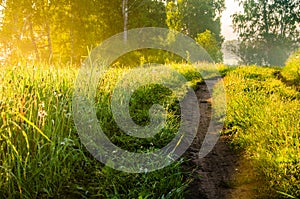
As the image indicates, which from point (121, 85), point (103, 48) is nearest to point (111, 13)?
point (103, 48)

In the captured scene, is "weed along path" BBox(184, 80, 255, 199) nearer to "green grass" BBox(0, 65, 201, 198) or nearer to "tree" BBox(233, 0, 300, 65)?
"green grass" BBox(0, 65, 201, 198)

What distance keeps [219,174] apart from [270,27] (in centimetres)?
5746

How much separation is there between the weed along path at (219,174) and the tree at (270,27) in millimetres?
53807

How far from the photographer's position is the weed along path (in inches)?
153

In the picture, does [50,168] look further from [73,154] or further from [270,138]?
[270,138]

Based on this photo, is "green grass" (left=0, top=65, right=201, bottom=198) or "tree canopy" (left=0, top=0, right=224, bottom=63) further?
"tree canopy" (left=0, top=0, right=224, bottom=63)

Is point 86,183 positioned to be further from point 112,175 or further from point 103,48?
point 103,48

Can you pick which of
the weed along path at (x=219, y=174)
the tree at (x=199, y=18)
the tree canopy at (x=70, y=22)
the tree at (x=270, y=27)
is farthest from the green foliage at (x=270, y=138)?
the tree at (x=270, y=27)

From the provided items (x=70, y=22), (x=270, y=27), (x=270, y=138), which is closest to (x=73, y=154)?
(x=270, y=138)

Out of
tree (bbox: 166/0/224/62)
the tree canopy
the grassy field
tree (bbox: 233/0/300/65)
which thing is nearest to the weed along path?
the grassy field

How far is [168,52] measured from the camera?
3481 cm

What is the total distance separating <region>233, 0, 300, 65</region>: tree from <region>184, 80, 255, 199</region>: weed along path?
53.8 metres

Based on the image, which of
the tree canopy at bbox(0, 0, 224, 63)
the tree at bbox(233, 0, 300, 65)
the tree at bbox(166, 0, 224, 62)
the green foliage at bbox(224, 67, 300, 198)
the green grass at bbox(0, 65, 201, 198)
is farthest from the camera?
the tree at bbox(233, 0, 300, 65)

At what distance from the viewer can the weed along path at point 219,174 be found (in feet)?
12.8
